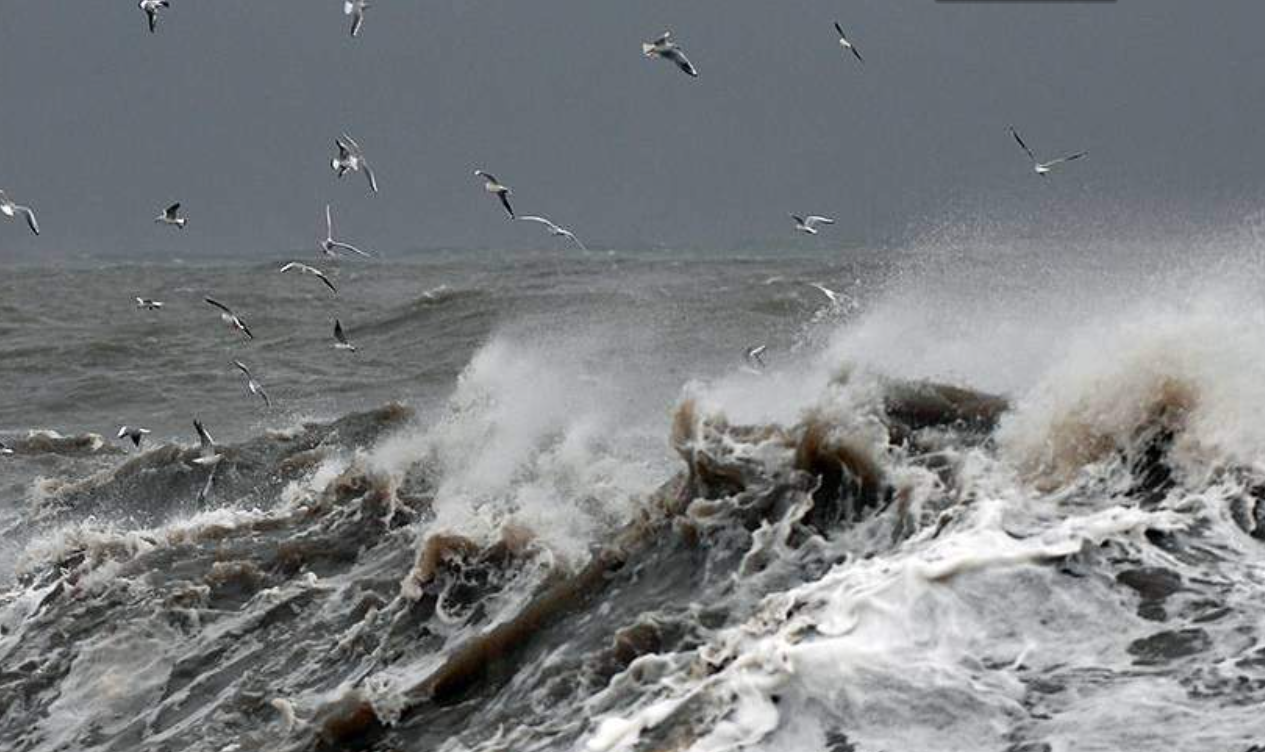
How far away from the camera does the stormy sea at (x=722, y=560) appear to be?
600cm

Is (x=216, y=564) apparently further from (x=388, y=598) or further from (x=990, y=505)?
(x=990, y=505)

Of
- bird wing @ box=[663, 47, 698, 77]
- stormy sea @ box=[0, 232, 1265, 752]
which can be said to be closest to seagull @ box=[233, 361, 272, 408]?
stormy sea @ box=[0, 232, 1265, 752]

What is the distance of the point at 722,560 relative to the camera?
775cm

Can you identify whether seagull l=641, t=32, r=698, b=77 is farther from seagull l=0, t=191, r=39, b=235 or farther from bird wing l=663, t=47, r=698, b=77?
seagull l=0, t=191, r=39, b=235

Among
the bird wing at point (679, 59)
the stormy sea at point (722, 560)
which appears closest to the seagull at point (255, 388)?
the stormy sea at point (722, 560)

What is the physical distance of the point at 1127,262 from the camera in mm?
29328

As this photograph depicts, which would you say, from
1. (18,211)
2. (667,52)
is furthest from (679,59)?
(18,211)

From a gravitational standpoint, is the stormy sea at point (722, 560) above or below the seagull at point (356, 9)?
below

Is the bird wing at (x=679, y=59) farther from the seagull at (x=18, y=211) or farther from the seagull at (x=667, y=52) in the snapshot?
the seagull at (x=18, y=211)

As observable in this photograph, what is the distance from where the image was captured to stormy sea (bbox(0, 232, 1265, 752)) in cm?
600

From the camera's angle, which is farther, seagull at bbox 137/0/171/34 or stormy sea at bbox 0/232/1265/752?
seagull at bbox 137/0/171/34

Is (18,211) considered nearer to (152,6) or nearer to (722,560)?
(152,6)

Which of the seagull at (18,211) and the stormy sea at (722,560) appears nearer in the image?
the stormy sea at (722,560)

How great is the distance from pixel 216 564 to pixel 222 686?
5.96 ft
